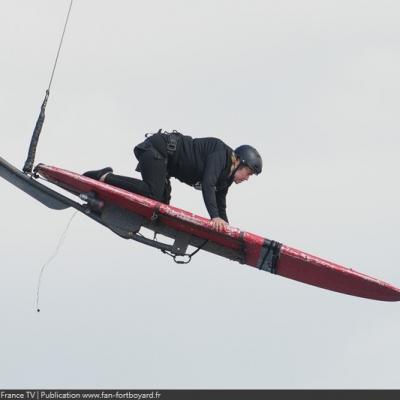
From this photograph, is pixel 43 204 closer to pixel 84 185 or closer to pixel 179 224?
pixel 84 185

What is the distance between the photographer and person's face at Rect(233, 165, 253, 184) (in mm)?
13000

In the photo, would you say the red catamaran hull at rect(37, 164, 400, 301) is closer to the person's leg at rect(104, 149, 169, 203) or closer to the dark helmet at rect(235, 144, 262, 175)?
the person's leg at rect(104, 149, 169, 203)

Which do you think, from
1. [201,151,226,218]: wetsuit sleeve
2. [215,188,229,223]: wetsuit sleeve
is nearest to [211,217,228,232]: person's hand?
[201,151,226,218]: wetsuit sleeve

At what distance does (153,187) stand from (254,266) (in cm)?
212

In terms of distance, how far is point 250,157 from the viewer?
12969 mm

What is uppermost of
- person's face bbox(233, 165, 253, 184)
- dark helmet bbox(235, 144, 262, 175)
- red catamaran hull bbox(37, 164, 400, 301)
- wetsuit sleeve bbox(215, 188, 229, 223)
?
dark helmet bbox(235, 144, 262, 175)

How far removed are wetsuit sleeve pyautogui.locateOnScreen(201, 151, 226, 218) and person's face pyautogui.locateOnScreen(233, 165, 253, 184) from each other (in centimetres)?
37

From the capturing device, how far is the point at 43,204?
42.3ft

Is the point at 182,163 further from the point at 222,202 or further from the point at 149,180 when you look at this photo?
the point at 222,202

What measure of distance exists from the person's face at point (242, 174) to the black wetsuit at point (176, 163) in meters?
0.11

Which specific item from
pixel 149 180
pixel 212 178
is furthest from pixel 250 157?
pixel 149 180

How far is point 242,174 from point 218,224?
1050 mm

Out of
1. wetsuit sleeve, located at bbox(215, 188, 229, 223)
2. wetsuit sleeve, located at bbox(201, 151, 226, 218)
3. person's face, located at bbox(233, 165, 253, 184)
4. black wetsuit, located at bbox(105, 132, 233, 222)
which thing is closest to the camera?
wetsuit sleeve, located at bbox(201, 151, 226, 218)

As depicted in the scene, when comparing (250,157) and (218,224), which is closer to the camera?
(218,224)
